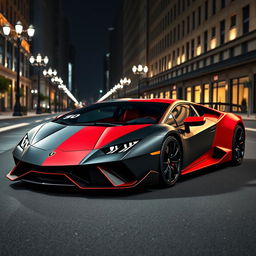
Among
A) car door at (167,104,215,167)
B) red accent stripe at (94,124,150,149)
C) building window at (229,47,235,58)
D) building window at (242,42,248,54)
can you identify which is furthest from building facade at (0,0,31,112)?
red accent stripe at (94,124,150,149)

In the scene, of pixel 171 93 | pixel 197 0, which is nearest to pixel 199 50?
pixel 197 0

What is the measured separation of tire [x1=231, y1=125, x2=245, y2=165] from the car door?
867 millimetres

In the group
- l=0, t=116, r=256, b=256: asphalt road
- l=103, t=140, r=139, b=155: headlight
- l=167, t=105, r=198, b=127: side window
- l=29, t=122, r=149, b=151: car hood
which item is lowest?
l=0, t=116, r=256, b=256: asphalt road

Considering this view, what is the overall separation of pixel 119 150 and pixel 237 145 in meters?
3.40

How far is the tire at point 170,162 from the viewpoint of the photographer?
5.16 m

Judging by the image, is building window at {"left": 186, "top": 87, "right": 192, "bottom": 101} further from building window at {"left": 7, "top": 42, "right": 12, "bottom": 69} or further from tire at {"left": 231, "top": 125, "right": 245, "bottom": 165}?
tire at {"left": 231, "top": 125, "right": 245, "bottom": 165}

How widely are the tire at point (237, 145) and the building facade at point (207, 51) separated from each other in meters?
12.9

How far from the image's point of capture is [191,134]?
19.6ft

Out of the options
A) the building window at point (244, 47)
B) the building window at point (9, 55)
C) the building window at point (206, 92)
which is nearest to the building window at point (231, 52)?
the building window at point (244, 47)

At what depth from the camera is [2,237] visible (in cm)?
337

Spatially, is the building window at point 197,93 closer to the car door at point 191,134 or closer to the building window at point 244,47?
the building window at point 244,47

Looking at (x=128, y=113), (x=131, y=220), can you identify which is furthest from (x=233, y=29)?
(x=131, y=220)

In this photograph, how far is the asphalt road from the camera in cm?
314

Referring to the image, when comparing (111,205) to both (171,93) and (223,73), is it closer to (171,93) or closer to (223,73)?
(223,73)
